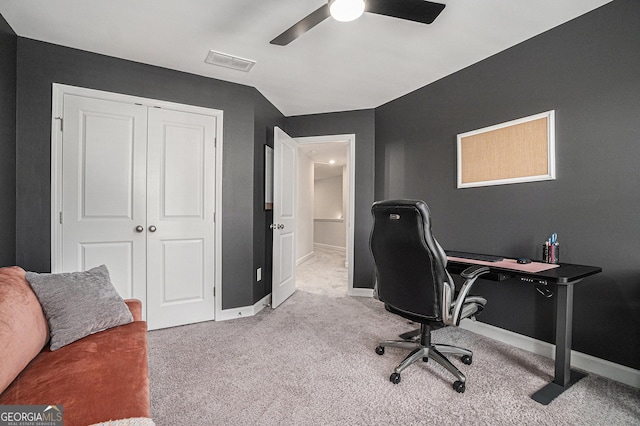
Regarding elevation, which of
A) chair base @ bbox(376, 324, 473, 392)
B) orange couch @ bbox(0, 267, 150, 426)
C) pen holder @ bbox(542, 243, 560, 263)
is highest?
pen holder @ bbox(542, 243, 560, 263)

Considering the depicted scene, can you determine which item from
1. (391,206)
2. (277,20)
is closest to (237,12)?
(277,20)

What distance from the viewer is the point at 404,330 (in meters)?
2.70

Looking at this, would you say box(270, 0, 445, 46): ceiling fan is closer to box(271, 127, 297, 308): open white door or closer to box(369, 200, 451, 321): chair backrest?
box(369, 200, 451, 321): chair backrest

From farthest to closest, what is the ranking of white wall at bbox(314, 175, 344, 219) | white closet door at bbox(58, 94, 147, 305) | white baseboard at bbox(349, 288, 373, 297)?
white wall at bbox(314, 175, 344, 219) < white baseboard at bbox(349, 288, 373, 297) < white closet door at bbox(58, 94, 147, 305)

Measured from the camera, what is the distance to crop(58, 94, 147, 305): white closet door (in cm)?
241

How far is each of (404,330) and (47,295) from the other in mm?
2570

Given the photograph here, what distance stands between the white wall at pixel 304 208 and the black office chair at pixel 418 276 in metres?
4.29

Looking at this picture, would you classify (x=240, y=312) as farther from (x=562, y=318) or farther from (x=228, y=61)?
(x=562, y=318)

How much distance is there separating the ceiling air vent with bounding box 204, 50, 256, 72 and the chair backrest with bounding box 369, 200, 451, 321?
183cm

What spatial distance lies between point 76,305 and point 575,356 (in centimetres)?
316

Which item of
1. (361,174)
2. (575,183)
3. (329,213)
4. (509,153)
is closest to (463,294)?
(575,183)

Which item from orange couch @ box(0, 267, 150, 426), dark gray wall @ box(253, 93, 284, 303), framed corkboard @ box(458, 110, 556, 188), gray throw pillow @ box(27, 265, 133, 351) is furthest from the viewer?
dark gray wall @ box(253, 93, 284, 303)

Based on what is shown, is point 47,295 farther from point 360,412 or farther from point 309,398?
point 360,412

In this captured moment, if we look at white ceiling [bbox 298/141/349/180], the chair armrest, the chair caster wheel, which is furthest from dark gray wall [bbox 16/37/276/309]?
the chair armrest
